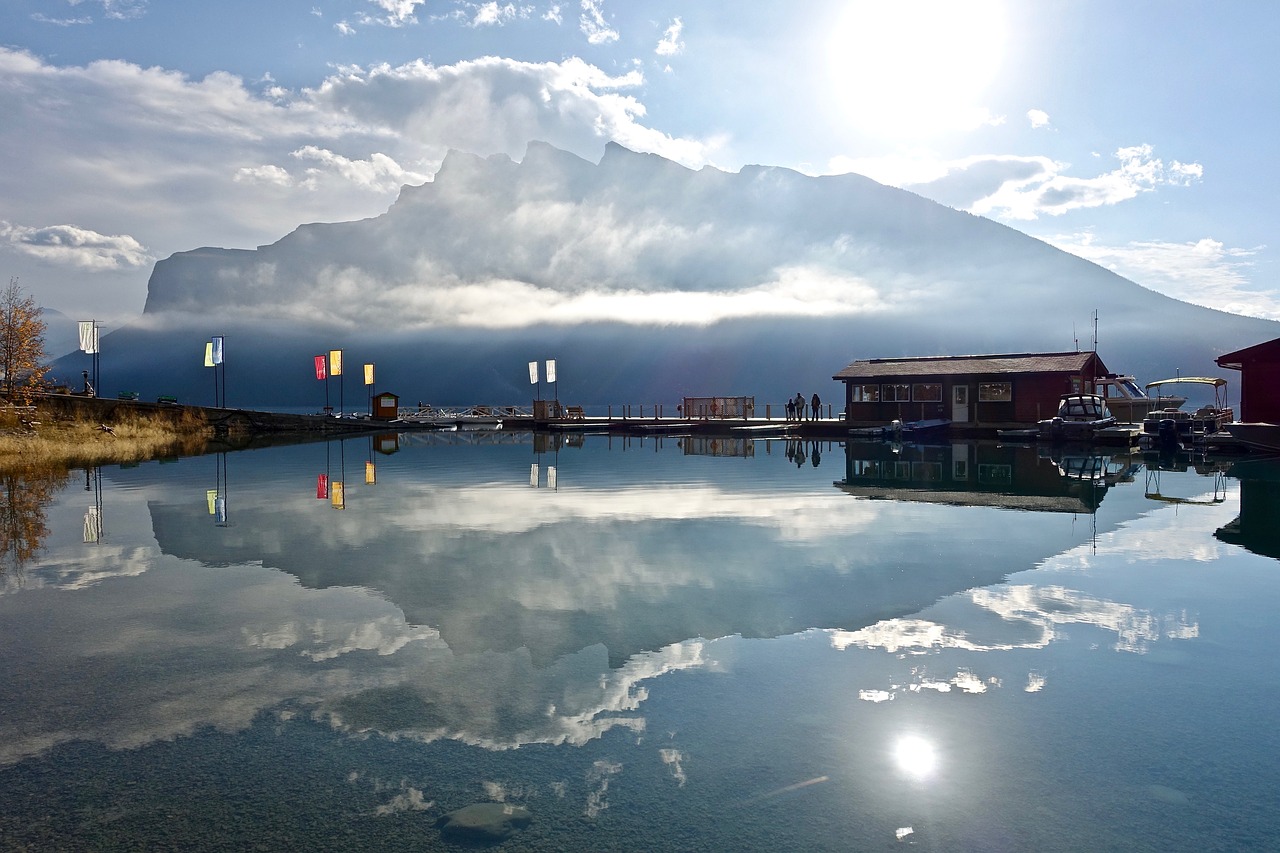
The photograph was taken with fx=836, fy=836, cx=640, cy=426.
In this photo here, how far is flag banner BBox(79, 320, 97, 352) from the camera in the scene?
60.4 m

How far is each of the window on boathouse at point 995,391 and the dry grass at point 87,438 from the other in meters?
45.9

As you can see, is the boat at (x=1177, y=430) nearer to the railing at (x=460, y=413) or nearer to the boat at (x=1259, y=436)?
the boat at (x=1259, y=436)

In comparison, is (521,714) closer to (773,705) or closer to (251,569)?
(773,705)

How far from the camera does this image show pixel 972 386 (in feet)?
174

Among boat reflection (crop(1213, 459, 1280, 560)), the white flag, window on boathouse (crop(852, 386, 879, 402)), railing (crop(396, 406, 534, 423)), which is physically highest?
the white flag

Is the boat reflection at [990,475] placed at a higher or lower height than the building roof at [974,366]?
lower

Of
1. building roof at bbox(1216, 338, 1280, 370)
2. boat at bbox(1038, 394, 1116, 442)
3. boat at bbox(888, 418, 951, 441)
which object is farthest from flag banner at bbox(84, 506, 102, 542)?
building roof at bbox(1216, 338, 1280, 370)

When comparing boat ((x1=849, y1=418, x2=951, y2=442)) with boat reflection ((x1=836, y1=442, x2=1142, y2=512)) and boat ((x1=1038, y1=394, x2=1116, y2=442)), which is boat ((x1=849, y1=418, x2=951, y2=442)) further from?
boat ((x1=1038, y1=394, x2=1116, y2=442))

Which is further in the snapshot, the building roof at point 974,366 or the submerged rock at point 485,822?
the building roof at point 974,366

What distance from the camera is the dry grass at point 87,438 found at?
3584 centimetres

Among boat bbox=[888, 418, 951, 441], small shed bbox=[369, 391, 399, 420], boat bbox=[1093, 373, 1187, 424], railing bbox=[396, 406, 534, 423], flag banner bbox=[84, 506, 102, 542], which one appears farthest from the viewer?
railing bbox=[396, 406, 534, 423]

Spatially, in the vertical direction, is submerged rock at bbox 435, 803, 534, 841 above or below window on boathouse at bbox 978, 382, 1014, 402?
below

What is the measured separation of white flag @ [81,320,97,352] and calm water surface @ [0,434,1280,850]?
167ft

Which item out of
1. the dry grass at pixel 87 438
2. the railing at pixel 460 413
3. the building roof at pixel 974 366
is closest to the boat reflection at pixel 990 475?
the building roof at pixel 974 366
